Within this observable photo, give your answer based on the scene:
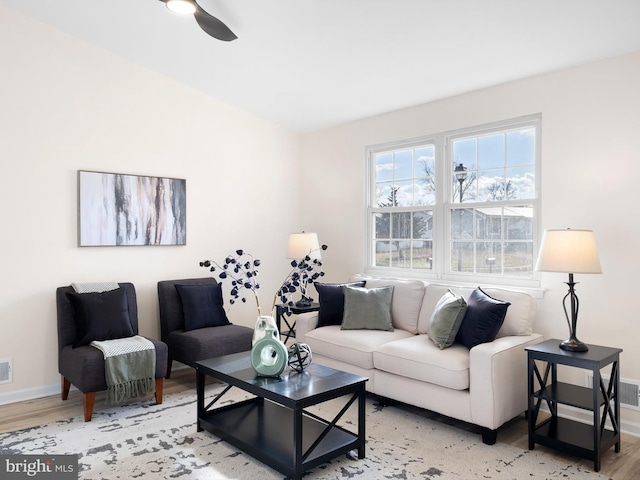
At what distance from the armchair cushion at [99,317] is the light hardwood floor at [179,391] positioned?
51 cm

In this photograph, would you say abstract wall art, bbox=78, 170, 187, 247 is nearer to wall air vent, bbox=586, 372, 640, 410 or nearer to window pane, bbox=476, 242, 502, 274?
window pane, bbox=476, 242, 502, 274

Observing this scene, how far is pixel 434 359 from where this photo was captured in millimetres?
3270

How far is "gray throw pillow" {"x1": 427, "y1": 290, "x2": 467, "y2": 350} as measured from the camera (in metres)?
3.43

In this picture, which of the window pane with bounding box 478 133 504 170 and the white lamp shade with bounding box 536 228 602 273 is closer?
the white lamp shade with bounding box 536 228 602 273

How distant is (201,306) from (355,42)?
2716 mm

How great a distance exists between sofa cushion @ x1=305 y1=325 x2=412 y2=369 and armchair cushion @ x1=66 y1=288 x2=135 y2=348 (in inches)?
61.9

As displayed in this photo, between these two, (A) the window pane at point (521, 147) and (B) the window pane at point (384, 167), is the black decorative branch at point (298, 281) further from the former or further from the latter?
(A) the window pane at point (521, 147)

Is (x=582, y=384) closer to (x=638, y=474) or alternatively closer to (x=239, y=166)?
(x=638, y=474)

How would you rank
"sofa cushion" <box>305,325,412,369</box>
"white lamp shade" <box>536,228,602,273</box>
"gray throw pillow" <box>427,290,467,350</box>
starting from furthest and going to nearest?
"sofa cushion" <box>305,325,412,369</box> → "gray throw pillow" <box>427,290,467,350</box> → "white lamp shade" <box>536,228,602,273</box>

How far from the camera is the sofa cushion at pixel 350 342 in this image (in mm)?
3720

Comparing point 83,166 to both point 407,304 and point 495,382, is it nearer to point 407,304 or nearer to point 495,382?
point 407,304

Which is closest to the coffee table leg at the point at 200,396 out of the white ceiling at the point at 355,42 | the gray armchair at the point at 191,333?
the gray armchair at the point at 191,333

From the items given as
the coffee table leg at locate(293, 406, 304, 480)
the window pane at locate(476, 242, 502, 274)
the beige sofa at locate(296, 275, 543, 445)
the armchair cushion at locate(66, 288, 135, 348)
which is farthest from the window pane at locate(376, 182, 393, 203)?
the coffee table leg at locate(293, 406, 304, 480)

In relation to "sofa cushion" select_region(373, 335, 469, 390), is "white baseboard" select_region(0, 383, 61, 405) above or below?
below
